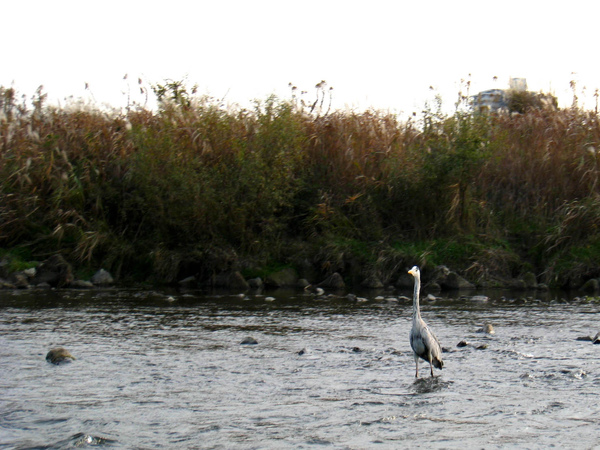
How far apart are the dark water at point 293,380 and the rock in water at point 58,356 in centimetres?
10

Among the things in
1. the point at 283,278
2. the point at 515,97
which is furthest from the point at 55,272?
the point at 515,97

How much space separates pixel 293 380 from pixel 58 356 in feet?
9.11

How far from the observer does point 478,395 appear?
23.0 ft

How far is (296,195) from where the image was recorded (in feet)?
57.6

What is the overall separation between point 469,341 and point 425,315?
2.34 m

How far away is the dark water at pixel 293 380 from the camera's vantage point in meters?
5.90

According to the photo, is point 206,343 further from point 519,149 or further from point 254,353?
point 519,149

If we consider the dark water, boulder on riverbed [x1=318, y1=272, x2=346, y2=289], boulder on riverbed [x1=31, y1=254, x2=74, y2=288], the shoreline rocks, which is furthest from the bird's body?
boulder on riverbed [x1=31, y1=254, x2=74, y2=288]

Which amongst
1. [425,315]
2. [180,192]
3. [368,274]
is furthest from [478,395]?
[180,192]

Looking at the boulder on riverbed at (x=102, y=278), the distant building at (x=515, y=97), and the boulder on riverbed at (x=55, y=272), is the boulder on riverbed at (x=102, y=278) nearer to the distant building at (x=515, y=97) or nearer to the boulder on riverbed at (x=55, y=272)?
the boulder on riverbed at (x=55, y=272)

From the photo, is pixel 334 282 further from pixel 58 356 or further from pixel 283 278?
pixel 58 356

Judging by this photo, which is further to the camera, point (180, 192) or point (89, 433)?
point (180, 192)

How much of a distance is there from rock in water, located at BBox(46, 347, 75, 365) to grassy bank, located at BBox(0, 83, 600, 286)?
7.45 m

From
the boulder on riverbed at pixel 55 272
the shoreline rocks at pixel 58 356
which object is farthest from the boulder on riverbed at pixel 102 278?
the shoreline rocks at pixel 58 356
